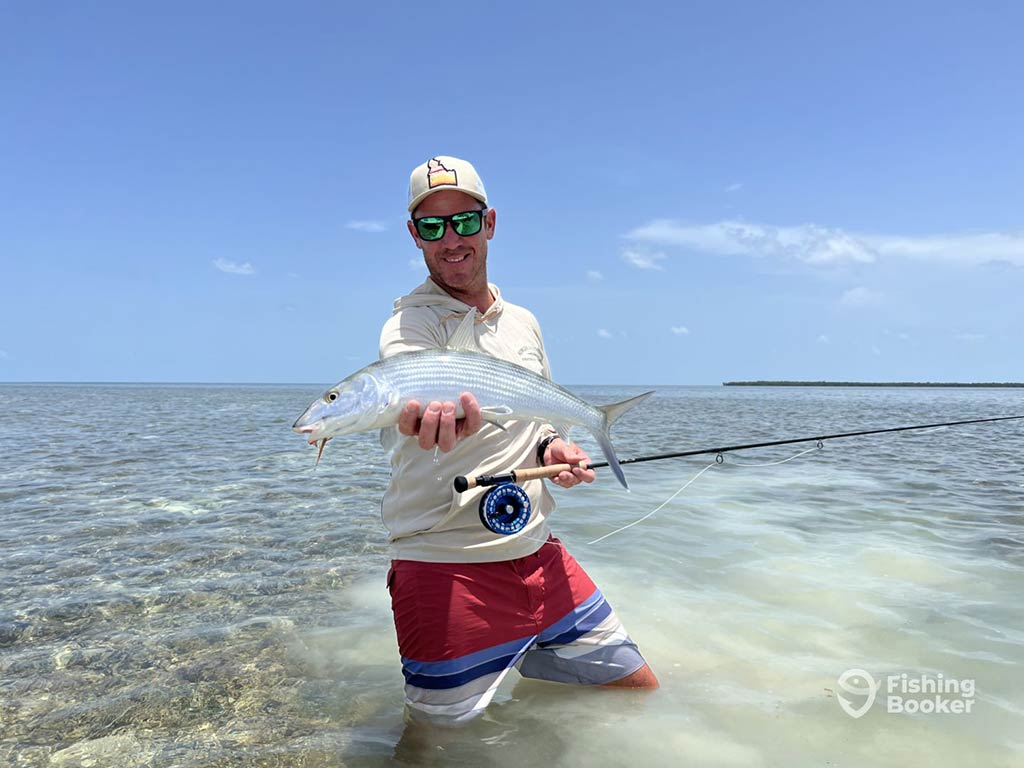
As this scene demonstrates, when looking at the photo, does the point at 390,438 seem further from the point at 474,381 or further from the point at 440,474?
the point at 474,381

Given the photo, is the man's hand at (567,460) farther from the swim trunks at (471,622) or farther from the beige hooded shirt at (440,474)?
the swim trunks at (471,622)

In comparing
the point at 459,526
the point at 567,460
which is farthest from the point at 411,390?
the point at 567,460

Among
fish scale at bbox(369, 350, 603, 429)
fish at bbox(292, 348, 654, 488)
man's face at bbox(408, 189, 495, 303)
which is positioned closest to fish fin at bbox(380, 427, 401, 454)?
fish at bbox(292, 348, 654, 488)

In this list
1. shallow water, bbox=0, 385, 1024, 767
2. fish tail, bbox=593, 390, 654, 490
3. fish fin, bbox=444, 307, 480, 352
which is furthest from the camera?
fish tail, bbox=593, 390, 654, 490

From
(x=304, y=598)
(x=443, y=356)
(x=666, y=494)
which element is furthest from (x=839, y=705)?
(x=666, y=494)

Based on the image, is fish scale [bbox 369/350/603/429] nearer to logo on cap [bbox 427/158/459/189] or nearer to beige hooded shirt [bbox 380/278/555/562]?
beige hooded shirt [bbox 380/278/555/562]

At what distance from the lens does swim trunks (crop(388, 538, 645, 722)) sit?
3312 mm

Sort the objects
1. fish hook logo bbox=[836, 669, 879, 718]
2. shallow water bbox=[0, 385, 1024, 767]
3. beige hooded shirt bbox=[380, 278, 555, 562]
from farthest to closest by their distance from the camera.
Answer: fish hook logo bbox=[836, 669, 879, 718], shallow water bbox=[0, 385, 1024, 767], beige hooded shirt bbox=[380, 278, 555, 562]

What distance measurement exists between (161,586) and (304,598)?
51.0 inches

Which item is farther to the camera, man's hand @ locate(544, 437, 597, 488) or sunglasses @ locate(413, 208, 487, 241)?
man's hand @ locate(544, 437, 597, 488)

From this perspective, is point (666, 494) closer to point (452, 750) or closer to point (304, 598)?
point (304, 598)

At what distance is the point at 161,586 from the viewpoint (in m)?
5.86
